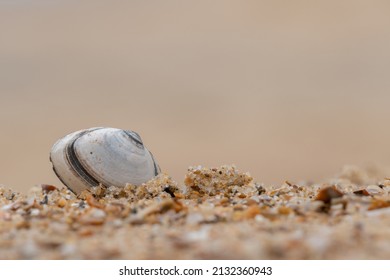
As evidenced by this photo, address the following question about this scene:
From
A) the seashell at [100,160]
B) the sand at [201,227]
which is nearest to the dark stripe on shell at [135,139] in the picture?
the seashell at [100,160]

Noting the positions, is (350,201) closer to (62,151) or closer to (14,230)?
(14,230)

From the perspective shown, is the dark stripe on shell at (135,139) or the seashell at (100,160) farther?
the dark stripe on shell at (135,139)

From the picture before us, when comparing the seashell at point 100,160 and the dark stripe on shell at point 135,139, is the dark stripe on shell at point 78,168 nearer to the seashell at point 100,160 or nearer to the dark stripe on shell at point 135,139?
the seashell at point 100,160

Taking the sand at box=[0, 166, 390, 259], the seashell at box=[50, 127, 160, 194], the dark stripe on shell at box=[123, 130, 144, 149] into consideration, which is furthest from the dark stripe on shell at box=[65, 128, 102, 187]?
the dark stripe on shell at box=[123, 130, 144, 149]

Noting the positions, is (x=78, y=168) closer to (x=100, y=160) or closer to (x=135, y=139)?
(x=100, y=160)

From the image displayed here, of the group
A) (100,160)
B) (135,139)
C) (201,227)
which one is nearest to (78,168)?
(100,160)

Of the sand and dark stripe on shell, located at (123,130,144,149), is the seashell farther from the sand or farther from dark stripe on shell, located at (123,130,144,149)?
the sand
